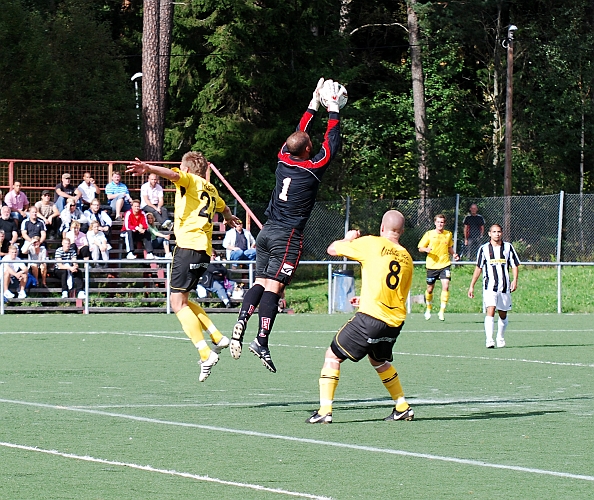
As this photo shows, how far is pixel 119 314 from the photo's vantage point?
25.2 meters

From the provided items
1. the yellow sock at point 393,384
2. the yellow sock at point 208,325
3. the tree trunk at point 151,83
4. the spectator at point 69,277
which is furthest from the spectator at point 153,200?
the yellow sock at point 393,384

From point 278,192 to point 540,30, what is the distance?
3471 cm

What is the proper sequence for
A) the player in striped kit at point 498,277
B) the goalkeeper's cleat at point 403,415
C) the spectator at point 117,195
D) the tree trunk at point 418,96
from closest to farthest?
1. the goalkeeper's cleat at point 403,415
2. the player in striped kit at point 498,277
3. the spectator at point 117,195
4. the tree trunk at point 418,96

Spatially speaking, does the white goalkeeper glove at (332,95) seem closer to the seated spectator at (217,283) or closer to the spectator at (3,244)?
the seated spectator at (217,283)

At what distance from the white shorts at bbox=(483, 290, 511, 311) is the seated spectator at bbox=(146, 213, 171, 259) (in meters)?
10.4

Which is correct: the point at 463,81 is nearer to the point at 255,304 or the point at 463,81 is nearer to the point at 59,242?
the point at 59,242

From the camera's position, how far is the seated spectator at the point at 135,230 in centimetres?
2689

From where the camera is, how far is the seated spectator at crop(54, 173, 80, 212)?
90.7ft

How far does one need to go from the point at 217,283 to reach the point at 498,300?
8761 millimetres

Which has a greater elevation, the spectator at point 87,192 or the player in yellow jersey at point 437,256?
the spectator at point 87,192

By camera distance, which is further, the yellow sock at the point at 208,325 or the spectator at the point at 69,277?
the spectator at the point at 69,277

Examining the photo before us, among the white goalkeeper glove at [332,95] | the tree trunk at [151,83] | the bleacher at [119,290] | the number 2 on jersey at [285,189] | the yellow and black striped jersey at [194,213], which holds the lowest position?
the bleacher at [119,290]

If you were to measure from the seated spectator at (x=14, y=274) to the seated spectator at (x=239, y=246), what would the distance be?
4.38 m

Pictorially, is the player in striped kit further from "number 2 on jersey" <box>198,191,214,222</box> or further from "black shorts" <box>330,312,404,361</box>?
"black shorts" <box>330,312,404,361</box>
